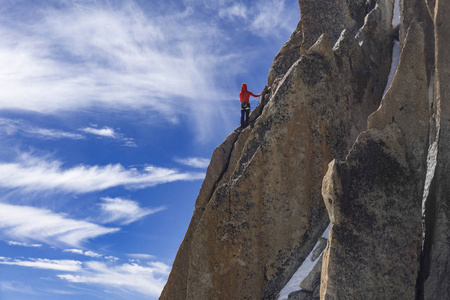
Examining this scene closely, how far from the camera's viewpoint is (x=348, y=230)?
14.6 metres

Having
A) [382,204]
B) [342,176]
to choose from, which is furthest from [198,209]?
[382,204]

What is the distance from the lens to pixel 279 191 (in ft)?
65.3

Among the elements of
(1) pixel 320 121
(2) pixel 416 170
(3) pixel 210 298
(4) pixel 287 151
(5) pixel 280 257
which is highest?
(1) pixel 320 121

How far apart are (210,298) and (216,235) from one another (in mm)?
2510

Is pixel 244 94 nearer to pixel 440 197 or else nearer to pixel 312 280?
pixel 312 280

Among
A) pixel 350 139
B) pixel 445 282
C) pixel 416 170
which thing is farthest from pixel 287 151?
pixel 445 282

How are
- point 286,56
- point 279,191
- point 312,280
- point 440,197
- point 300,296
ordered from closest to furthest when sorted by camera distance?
point 440,197, point 312,280, point 300,296, point 279,191, point 286,56

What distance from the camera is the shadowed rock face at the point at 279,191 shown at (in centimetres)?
1962

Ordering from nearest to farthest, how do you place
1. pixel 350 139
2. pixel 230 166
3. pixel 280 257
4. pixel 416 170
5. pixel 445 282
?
pixel 445 282 < pixel 416 170 < pixel 280 257 < pixel 350 139 < pixel 230 166

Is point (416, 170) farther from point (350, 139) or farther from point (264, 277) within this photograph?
point (264, 277)

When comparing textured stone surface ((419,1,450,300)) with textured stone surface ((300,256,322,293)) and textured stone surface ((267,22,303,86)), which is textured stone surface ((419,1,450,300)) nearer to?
textured stone surface ((300,256,322,293))

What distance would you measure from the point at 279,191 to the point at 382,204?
562 centimetres

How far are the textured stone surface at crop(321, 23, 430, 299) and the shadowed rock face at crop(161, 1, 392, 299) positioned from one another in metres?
4.56

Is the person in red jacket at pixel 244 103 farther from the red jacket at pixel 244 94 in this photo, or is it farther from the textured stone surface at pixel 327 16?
the textured stone surface at pixel 327 16
